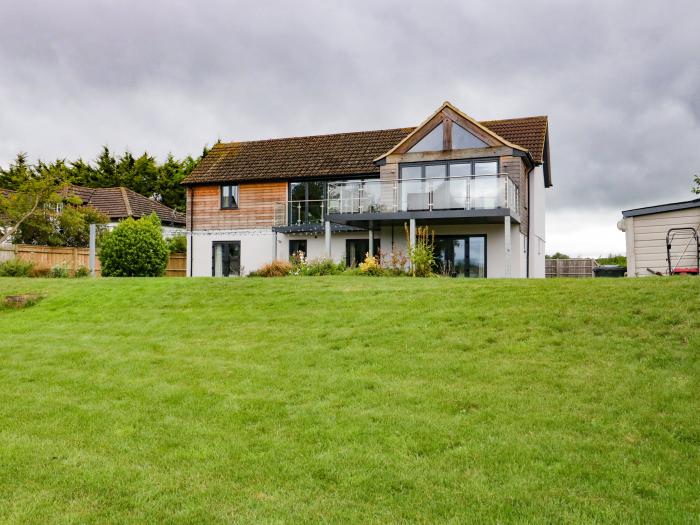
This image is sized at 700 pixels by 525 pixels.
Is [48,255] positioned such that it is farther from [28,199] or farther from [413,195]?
[413,195]

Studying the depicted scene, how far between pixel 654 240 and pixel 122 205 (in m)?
34.0

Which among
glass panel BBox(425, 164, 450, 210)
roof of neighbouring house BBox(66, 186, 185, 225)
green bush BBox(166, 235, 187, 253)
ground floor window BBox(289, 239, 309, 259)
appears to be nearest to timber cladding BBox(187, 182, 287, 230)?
ground floor window BBox(289, 239, 309, 259)

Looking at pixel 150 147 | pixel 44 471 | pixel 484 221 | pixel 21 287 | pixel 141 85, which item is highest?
pixel 150 147

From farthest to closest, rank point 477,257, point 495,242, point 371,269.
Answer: point 477,257
point 495,242
point 371,269

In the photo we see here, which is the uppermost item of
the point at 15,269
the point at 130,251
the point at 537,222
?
the point at 537,222

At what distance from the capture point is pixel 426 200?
21781 millimetres

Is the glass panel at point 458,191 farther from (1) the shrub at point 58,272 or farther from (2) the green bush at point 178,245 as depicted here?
(2) the green bush at point 178,245

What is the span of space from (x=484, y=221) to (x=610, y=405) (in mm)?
16601

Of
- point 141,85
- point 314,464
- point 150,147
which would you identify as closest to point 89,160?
point 150,147

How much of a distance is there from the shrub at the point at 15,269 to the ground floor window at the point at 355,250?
12317 mm

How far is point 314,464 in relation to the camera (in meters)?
5.11

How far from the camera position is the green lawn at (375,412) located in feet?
14.5

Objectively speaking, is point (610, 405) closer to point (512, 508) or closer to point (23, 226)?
point (512, 508)

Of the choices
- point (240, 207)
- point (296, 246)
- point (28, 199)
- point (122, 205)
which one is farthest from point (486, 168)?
point (122, 205)
